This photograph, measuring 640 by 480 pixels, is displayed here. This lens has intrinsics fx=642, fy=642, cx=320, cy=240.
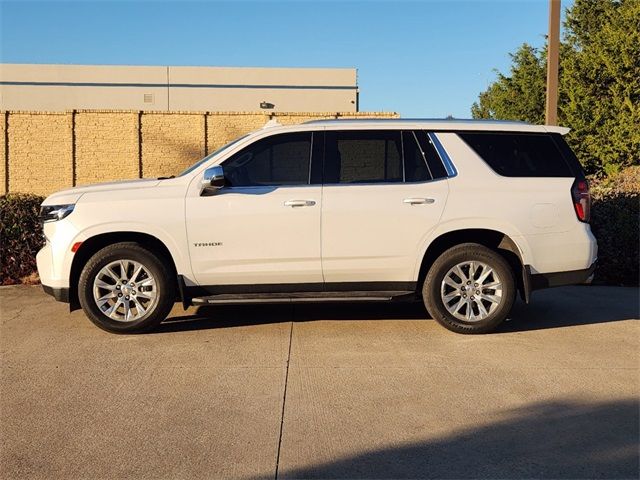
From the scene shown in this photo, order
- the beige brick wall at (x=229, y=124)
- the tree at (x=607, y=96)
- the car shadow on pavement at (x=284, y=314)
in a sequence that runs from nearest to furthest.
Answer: the car shadow on pavement at (x=284, y=314)
the tree at (x=607, y=96)
the beige brick wall at (x=229, y=124)

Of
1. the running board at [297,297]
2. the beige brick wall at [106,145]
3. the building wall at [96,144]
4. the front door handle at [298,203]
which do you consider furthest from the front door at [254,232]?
the beige brick wall at [106,145]

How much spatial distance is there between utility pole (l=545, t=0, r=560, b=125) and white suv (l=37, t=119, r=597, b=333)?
13.4ft

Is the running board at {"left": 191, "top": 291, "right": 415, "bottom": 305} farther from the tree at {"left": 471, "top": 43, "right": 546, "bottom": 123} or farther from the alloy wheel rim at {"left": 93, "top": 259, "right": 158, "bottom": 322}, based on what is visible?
the tree at {"left": 471, "top": 43, "right": 546, "bottom": 123}

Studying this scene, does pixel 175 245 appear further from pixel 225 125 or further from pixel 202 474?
pixel 225 125

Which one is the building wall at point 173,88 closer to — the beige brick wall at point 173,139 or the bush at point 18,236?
the beige brick wall at point 173,139

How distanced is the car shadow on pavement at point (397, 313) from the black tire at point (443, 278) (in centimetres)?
33

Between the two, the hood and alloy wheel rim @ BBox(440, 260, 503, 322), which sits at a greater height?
the hood

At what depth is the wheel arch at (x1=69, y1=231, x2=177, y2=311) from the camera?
6004 mm

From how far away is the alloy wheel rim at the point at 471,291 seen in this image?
6.07 meters

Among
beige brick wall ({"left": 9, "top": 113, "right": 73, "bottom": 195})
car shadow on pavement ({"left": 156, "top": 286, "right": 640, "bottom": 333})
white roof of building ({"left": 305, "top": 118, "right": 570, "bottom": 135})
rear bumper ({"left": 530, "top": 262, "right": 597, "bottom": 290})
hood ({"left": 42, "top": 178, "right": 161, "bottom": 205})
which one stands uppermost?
beige brick wall ({"left": 9, "top": 113, "right": 73, "bottom": 195})

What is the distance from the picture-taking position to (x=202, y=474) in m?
3.42

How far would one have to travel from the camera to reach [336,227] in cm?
593

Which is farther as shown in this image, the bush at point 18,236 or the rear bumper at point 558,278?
the bush at point 18,236

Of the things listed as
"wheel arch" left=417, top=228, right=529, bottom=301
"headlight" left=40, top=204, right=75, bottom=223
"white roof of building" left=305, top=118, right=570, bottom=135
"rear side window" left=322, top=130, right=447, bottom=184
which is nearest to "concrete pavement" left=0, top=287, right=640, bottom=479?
"wheel arch" left=417, top=228, right=529, bottom=301
